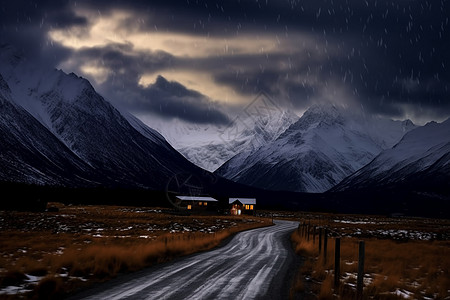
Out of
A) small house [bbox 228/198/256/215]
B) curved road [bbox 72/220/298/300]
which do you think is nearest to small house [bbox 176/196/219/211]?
small house [bbox 228/198/256/215]

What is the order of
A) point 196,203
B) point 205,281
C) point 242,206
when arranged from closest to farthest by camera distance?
point 205,281, point 196,203, point 242,206

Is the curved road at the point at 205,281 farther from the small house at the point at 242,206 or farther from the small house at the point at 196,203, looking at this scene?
the small house at the point at 242,206

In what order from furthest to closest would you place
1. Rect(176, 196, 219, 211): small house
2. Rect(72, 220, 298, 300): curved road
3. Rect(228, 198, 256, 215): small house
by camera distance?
Rect(228, 198, 256, 215): small house
Rect(176, 196, 219, 211): small house
Rect(72, 220, 298, 300): curved road

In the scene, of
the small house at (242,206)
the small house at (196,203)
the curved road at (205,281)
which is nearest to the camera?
the curved road at (205,281)

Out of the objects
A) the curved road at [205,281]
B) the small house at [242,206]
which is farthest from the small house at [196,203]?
the curved road at [205,281]

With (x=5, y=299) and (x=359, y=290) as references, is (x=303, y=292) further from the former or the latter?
(x=5, y=299)

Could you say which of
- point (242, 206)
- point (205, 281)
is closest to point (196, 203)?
point (242, 206)

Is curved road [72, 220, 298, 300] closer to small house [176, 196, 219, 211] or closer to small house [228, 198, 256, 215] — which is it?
small house [176, 196, 219, 211]

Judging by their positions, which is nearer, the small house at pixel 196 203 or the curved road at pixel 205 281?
the curved road at pixel 205 281

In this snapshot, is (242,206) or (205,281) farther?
(242,206)

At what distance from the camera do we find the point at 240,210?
420 ft

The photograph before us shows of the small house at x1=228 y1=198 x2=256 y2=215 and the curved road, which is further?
the small house at x1=228 y1=198 x2=256 y2=215

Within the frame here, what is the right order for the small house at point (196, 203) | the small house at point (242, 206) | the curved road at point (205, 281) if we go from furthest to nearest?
the small house at point (242, 206), the small house at point (196, 203), the curved road at point (205, 281)

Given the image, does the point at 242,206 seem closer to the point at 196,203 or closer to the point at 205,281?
the point at 196,203
